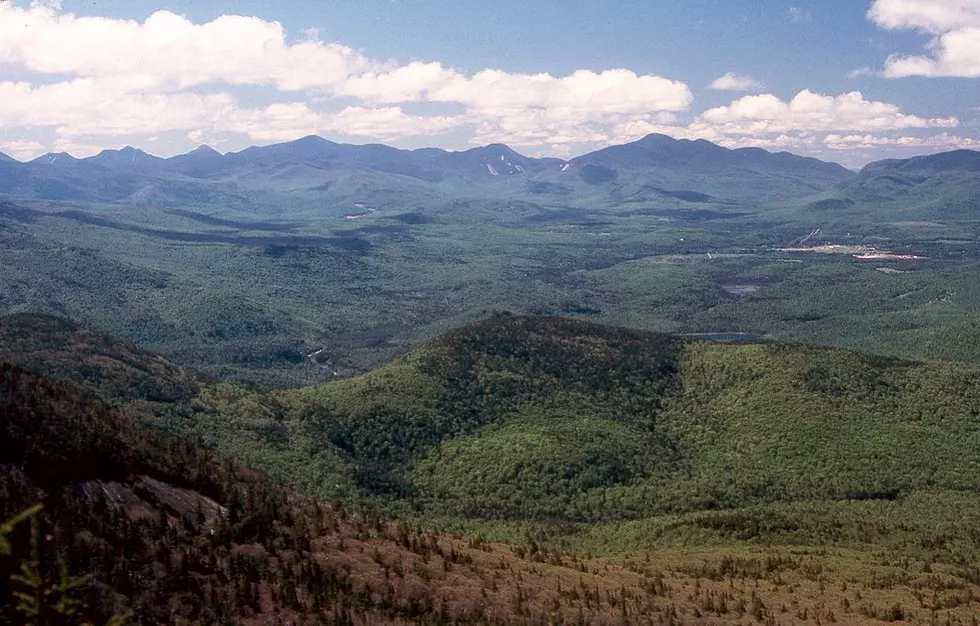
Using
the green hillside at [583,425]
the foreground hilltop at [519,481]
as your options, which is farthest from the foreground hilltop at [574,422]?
the foreground hilltop at [519,481]

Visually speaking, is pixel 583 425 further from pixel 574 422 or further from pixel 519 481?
pixel 519 481

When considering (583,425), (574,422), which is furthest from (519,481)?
(574,422)

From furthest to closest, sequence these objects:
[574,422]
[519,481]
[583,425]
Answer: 1. [574,422]
2. [583,425]
3. [519,481]

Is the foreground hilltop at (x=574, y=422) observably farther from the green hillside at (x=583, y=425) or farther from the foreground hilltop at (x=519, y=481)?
the foreground hilltop at (x=519, y=481)

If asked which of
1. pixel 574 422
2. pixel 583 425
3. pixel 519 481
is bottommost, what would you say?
pixel 519 481

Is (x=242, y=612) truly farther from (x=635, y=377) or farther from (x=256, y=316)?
(x=256, y=316)

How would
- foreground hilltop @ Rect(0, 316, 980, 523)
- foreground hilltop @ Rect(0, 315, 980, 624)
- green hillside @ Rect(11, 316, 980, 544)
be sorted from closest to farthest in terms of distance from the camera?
foreground hilltop @ Rect(0, 315, 980, 624), green hillside @ Rect(11, 316, 980, 544), foreground hilltop @ Rect(0, 316, 980, 523)

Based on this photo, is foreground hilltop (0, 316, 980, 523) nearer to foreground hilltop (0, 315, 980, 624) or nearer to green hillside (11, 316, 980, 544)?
green hillside (11, 316, 980, 544)

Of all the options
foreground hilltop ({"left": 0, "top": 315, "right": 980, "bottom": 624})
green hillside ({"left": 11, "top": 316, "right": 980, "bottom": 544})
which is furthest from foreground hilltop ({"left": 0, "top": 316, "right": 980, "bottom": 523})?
foreground hilltop ({"left": 0, "top": 315, "right": 980, "bottom": 624})
